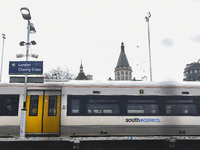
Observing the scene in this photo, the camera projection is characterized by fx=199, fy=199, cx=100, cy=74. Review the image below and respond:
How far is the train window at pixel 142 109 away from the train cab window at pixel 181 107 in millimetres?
635

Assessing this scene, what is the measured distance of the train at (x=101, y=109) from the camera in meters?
9.56

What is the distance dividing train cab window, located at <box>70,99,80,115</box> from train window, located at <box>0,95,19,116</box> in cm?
268

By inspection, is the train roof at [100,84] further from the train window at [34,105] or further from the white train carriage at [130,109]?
the train window at [34,105]

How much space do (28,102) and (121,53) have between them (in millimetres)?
90064

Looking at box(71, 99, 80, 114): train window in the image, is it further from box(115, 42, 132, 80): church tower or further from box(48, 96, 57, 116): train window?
box(115, 42, 132, 80): church tower

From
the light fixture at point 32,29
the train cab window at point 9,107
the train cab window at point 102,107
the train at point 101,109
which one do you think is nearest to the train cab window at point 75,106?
the train at point 101,109

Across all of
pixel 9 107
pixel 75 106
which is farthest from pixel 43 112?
pixel 9 107

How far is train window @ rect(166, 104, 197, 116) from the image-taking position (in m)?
9.87

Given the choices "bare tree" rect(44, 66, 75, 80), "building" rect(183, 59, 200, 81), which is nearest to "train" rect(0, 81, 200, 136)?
"bare tree" rect(44, 66, 75, 80)

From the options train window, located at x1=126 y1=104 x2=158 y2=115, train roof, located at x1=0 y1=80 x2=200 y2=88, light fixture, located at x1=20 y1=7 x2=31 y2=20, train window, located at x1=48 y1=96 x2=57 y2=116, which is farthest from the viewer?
train roof, located at x1=0 y1=80 x2=200 y2=88

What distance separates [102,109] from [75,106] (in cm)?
133

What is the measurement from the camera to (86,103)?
9.80 meters

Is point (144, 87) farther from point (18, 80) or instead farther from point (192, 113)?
point (18, 80)

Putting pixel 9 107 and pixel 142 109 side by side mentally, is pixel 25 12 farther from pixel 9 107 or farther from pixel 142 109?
pixel 142 109
